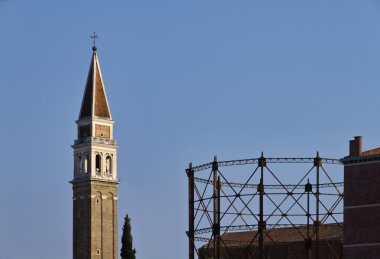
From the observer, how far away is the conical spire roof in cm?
12506

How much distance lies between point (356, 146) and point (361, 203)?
9.55 ft

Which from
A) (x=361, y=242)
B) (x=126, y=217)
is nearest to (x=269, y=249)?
(x=126, y=217)

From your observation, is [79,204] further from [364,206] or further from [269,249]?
[364,206]

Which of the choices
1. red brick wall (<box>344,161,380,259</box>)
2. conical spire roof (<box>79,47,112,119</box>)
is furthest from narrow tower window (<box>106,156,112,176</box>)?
red brick wall (<box>344,161,380,259</box>)

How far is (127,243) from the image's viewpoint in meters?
115

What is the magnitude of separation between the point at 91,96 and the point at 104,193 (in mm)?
8626

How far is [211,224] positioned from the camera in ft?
262

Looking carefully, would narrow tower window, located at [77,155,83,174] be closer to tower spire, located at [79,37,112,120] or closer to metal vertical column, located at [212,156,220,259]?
tower spire, located at [79,37,112,120]

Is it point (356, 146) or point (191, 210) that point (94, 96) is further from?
point (356, 146)

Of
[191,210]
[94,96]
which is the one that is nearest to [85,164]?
[94,96]

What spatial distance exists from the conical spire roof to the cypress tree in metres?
13.0

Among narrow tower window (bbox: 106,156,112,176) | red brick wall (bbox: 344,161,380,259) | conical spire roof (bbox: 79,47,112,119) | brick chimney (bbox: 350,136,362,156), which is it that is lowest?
red brick wall (bbox: 344,161,380,259)

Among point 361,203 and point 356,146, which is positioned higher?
point 356,146

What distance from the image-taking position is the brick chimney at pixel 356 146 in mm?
71375
